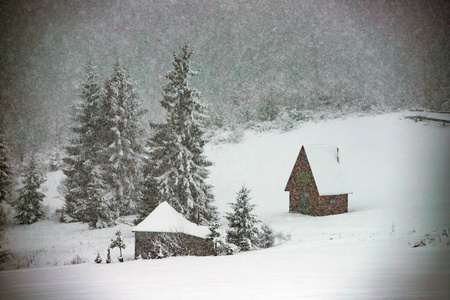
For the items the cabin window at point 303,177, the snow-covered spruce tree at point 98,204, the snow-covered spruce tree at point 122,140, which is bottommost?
the snow-covered spruce tree at point 98,204

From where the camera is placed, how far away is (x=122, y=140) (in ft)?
32.2

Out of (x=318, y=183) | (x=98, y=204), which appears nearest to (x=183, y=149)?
(x=98, y=204)

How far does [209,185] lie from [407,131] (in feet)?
20.0

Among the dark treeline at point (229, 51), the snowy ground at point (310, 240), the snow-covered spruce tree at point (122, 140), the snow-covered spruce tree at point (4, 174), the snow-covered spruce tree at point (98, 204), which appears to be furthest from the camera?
the snow-covered spruce tree at point (122, 140)

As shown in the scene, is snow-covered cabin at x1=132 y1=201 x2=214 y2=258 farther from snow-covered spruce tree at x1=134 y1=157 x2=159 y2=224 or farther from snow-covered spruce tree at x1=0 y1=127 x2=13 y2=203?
snow-covered spruce tree at x1=0 y1=127 x2=13 y2=203

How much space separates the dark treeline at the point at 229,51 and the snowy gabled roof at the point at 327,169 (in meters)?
1.84

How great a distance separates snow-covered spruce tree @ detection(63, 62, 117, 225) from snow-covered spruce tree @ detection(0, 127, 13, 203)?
4.34ft

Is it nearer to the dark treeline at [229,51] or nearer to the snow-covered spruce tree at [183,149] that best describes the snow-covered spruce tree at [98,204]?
the snow-covered spruce tree at [183,149]

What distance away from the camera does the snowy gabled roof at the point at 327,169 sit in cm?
1122

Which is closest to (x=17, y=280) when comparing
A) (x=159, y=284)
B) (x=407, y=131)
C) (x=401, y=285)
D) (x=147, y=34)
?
(x=159, y=284)

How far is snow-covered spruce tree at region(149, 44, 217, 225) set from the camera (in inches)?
371

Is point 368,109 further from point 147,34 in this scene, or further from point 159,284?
point 159,284

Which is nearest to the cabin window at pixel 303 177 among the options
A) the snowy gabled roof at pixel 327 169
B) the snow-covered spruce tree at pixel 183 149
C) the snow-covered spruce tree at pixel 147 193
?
the snowy gabled roof at pixel 327 169

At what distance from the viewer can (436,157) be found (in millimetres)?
10078
